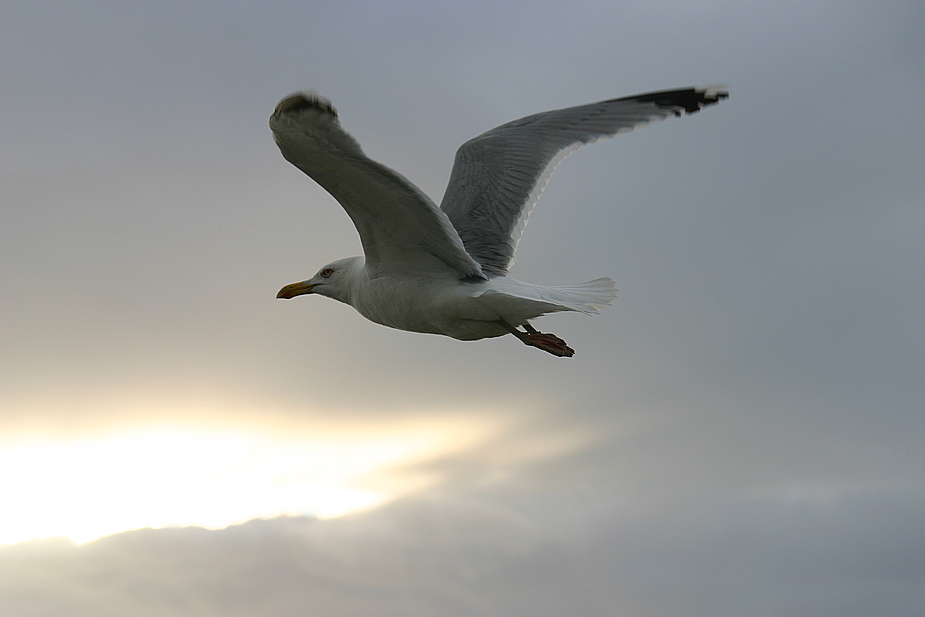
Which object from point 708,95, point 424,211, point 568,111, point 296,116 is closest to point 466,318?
point 424,211

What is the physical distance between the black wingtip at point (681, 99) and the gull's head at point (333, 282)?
13.9ft

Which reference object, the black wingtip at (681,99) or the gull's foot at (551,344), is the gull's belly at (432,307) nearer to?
the gull's foot at (551,344)

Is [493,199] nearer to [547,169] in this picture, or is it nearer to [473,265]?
[547,169]

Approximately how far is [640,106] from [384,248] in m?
4.27

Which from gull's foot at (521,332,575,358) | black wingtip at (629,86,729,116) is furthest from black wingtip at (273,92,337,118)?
black wingtip at (629,86,729,116)

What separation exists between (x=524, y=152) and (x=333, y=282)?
2914mm

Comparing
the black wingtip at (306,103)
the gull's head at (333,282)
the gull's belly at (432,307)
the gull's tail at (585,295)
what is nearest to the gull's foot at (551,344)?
the gull's belly at (432,307)

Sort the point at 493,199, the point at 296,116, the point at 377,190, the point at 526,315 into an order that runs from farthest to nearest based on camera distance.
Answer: the point at 493,199, the point at 526,315, the point at 377,190, the point at 296,116

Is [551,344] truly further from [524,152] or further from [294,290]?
[294,290]

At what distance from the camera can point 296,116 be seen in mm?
6816

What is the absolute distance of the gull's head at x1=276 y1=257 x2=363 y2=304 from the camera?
10.4m

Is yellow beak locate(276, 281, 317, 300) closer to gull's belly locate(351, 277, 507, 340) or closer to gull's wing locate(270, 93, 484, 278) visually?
gull's belly locate(351, 277, 507, 340)

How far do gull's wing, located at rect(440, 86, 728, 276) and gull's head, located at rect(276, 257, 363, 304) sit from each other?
1392 millimetres

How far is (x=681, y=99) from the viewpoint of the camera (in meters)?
11.5
